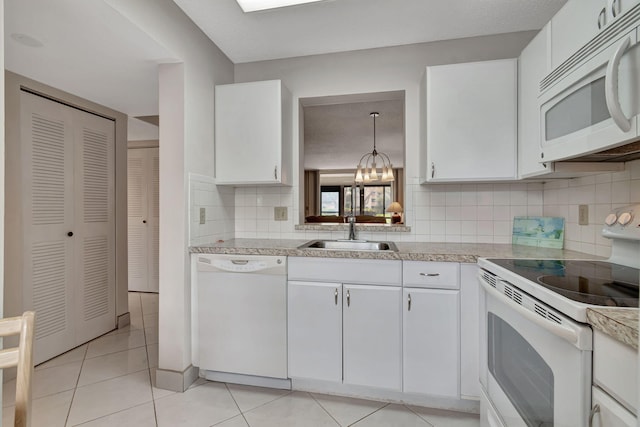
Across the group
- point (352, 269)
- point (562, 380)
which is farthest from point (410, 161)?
point (562, 380)

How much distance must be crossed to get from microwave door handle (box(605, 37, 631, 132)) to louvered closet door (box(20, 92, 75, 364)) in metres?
3.20

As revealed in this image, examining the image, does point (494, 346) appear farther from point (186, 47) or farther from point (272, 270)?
point (186, 47)

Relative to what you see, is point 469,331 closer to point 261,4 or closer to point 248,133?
point 248,133

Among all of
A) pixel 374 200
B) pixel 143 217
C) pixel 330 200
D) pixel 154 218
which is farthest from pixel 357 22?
pixel 330 200

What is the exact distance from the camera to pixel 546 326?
95 centimetres

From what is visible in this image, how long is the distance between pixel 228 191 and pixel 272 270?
964 mm

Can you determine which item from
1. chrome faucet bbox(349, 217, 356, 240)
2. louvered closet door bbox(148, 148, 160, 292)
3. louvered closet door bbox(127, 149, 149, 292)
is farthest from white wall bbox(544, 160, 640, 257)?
louvered closet door bbox(127, 149, 149, 292)

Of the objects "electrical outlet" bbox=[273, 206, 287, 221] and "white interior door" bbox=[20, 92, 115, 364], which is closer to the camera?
"white interior door" bbox=[20, 92, 115, 364]

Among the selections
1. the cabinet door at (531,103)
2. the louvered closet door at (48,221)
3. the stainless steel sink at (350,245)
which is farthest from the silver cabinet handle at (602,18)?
the louvered closet door at (48,221)

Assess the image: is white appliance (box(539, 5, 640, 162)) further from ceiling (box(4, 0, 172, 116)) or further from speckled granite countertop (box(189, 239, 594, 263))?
ceiling (box(4, 0, 172, 116))

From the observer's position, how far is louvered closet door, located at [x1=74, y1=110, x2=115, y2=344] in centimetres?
264

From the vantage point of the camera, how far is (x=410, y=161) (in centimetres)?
238

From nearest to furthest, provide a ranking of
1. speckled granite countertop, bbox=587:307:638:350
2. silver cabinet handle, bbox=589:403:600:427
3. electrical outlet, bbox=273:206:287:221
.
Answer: speckled granite countertop, bbox=587:307:638:350 → silver cabinet handle, bbox=589:403:600:427 → electrical outlet, bbox=273:206:287:221

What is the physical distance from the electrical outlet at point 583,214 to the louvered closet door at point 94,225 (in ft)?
11.9
